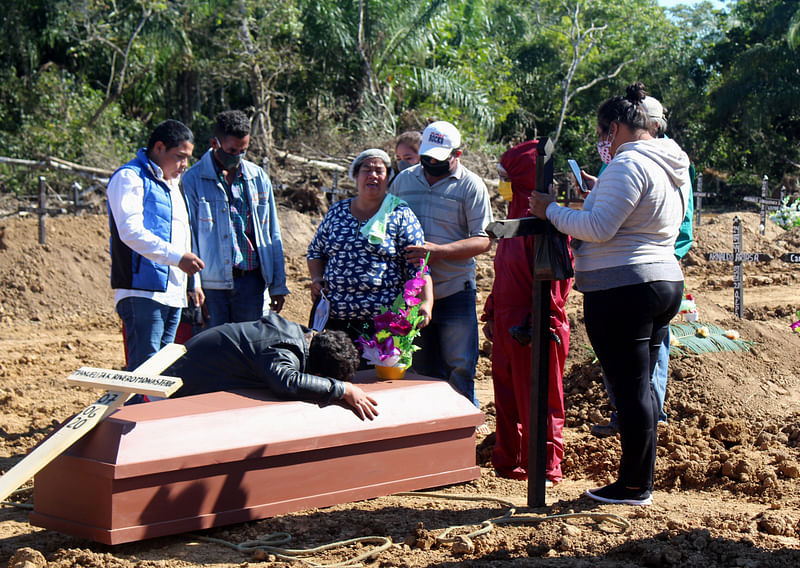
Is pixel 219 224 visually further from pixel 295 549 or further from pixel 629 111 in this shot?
pixel 629 111

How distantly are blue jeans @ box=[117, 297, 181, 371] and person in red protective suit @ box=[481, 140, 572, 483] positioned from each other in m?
1.88

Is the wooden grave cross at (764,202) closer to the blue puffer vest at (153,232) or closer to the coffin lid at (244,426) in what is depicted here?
the coffin lid at (244,426)

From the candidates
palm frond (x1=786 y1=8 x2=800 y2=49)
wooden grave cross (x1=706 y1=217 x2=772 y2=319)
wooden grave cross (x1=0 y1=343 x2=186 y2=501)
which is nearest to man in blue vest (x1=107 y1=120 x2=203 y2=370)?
wooden grave cross (x1=0 y1=343 x2=186 y2=501)

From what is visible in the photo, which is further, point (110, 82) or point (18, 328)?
point (110, 82)

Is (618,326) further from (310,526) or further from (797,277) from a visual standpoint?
(797,277)

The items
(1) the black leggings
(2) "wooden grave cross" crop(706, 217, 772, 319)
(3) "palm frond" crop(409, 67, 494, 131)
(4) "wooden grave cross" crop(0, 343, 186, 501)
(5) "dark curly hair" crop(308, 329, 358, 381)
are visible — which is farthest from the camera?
(3) "palm frond" crop(409, 67, 494, 131)

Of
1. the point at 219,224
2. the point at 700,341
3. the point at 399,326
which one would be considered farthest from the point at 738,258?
the point at 219,224

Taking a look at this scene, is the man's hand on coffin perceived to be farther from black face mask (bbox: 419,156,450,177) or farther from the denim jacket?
black face mask (bbox: 419,156,450,177)

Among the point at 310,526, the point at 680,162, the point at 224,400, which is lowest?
the point at 310,526

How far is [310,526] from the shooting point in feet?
12.8

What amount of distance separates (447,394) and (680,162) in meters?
1.72

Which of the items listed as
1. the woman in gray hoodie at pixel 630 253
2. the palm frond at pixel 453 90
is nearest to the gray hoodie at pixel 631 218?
the woman in gray hoodie at pixel 630 253

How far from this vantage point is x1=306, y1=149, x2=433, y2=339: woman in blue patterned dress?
186 inches

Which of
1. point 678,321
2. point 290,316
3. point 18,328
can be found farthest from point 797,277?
point 18,328
